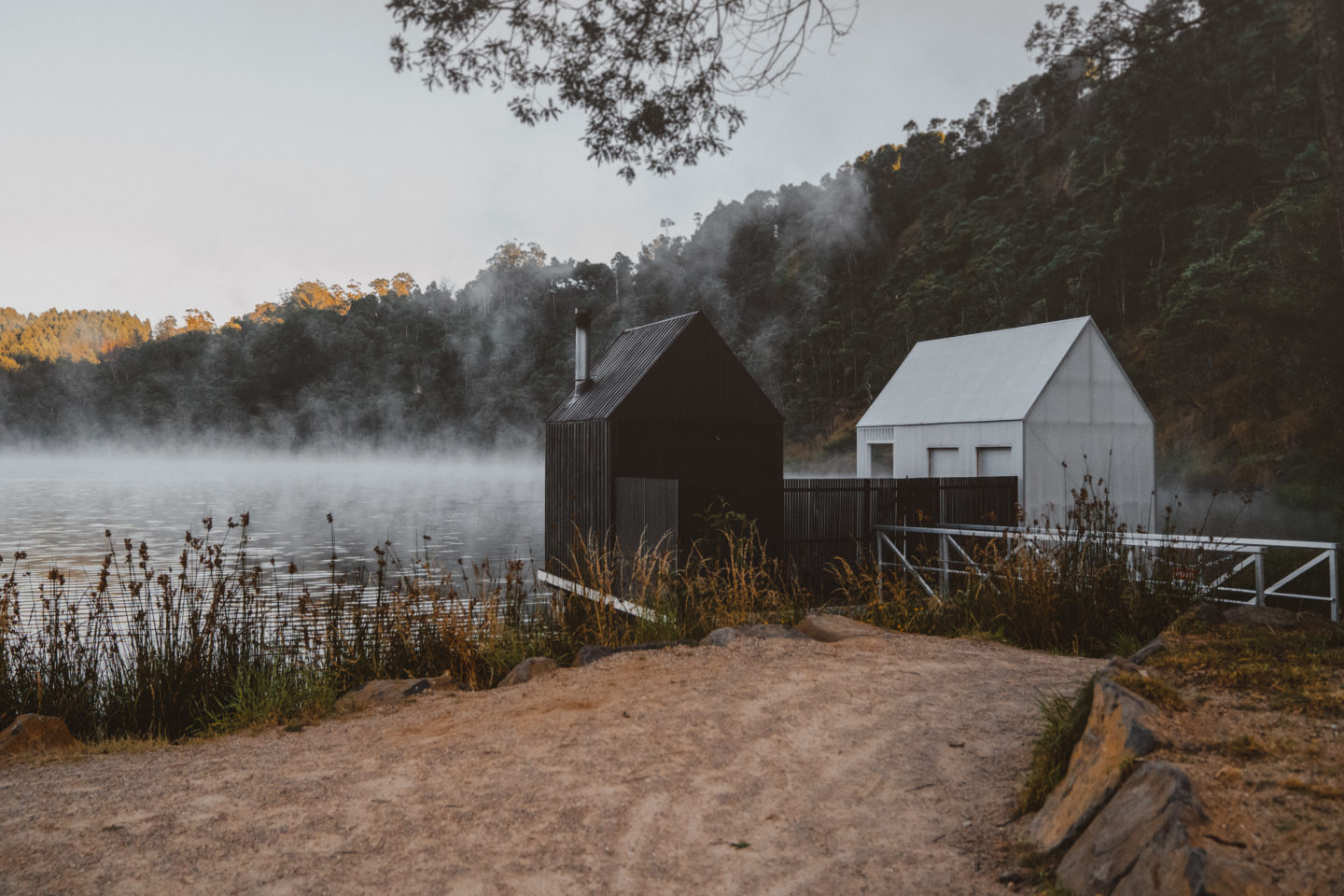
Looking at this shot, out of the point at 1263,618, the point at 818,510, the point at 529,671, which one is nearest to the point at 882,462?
the point at 818,510

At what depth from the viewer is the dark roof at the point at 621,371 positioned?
14156mm

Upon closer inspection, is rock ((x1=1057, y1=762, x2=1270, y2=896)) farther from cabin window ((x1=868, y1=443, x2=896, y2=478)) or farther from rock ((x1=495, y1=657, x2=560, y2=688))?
cabin window ((x1=868, y1=443, x2=896, y2=478))

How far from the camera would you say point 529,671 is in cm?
555

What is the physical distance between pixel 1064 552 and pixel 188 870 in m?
6.24

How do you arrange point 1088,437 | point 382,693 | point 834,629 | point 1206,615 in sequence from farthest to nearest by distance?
point 1088,437
point 834,629
point 382,693
point 1206,615

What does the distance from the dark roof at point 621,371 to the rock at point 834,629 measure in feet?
25.0

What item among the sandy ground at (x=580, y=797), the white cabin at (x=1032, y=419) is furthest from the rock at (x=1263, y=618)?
the white cabin at (x=1032, y=419)

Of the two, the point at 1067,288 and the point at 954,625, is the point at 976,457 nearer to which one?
the point at 954,625

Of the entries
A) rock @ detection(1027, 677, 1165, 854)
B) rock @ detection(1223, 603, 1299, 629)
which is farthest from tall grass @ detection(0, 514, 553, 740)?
rock @ detection(1223, 603, 1299, 629)

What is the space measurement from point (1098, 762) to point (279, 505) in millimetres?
50430

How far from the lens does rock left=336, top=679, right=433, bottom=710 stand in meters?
5.24

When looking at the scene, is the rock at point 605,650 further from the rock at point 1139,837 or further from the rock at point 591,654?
the rock at point 1139,837

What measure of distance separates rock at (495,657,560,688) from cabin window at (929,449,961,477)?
41.9 ft

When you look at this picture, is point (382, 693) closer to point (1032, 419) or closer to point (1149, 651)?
point (1149, 651)
